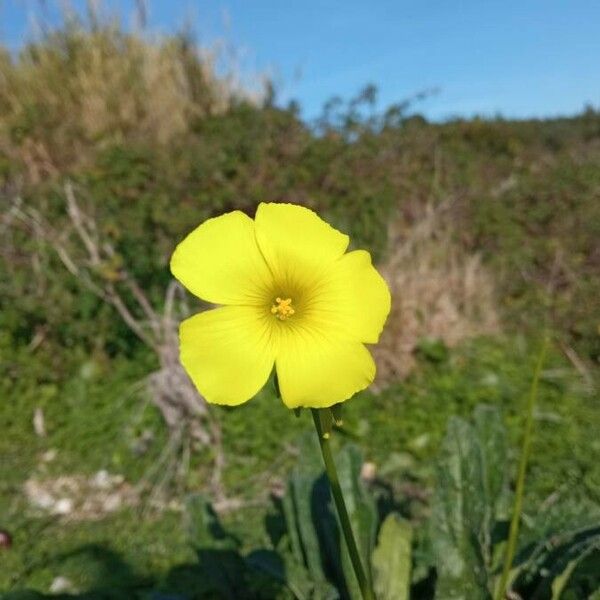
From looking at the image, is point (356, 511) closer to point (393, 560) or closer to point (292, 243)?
point (393, 560)

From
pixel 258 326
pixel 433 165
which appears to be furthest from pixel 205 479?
pixel 433 165

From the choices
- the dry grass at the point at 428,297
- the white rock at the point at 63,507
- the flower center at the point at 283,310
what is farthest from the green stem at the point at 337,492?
the dry grass at the point at 428,297

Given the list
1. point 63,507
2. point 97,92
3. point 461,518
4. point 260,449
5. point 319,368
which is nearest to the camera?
point 319,368

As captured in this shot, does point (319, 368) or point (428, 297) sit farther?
point (428, 297)

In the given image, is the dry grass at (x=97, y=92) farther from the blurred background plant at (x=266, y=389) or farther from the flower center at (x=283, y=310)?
the flower center at (x=283, y=310)

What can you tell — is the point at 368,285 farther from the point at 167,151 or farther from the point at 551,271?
the point at 167,151

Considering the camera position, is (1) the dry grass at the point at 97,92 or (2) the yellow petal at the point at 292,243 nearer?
(2) the yellow petal at the point at 292,243

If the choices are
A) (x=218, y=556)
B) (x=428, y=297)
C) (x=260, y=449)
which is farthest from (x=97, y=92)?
(x=218, y=556)
